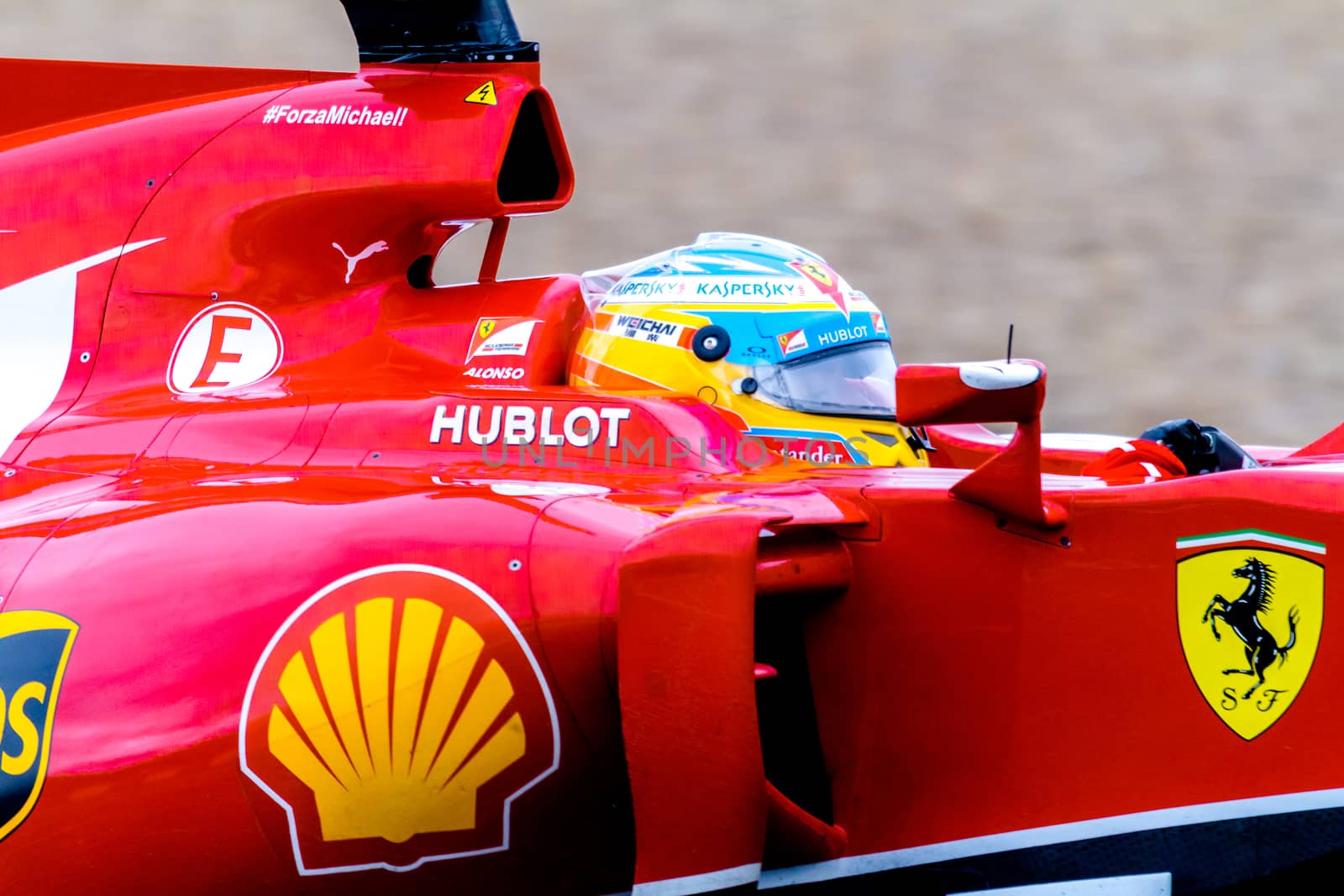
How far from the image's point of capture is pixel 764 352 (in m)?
2.85

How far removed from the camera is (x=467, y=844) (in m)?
2.22

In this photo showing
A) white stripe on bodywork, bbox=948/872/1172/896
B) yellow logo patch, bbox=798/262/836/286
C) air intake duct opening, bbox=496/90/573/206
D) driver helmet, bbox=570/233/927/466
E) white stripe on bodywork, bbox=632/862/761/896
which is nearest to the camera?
white stripe on bodywork, bbox=632/862/761/896

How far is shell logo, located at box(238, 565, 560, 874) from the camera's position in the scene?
218cm

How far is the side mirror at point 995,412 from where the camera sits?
7.02ft

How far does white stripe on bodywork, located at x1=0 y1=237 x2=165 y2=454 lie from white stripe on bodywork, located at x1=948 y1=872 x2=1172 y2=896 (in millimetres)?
2116

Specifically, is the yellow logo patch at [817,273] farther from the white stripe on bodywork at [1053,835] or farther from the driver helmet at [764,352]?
the white stripe on bodywork at [1053,835]

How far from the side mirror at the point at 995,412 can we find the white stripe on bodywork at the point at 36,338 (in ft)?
5.83

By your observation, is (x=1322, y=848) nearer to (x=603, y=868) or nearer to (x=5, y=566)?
(x=603, y=868)

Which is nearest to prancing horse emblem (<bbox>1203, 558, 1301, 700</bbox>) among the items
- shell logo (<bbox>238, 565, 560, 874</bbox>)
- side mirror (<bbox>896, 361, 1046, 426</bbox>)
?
side mirror (<bbox>896, 361, 1046, 426</bbox>)

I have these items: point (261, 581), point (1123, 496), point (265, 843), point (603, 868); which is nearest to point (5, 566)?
point (261, 581)

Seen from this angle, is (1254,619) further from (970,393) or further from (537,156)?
(537,156)

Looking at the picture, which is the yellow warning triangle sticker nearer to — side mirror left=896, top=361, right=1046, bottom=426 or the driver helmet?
the driver helmet

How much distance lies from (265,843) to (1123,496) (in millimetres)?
1374

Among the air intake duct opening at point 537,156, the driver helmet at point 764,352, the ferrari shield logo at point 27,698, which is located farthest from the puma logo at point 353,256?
the ferrari shield logo at point 27,698
